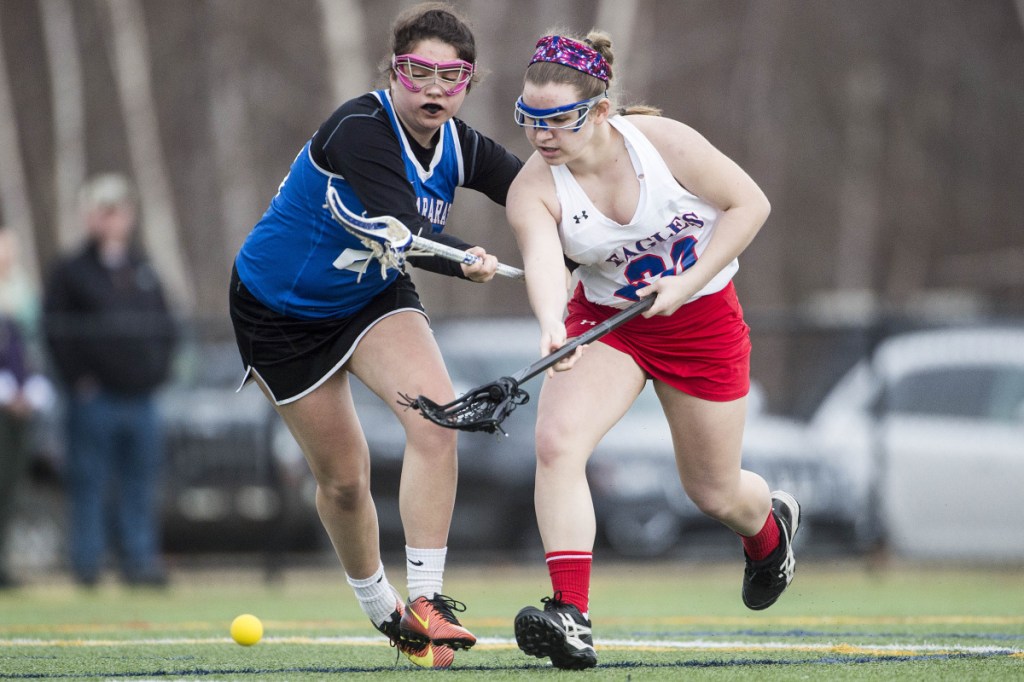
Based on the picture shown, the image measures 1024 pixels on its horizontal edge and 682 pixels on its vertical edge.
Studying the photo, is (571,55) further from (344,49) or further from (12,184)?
(12,184)

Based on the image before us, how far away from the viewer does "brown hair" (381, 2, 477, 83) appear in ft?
15.5

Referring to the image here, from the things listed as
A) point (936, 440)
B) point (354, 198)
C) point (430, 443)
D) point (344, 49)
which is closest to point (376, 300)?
point (354, 198)

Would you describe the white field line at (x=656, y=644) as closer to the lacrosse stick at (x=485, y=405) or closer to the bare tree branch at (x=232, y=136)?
the lacrosse stick at (x=485, y=405)

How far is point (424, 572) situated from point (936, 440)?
21.9ft

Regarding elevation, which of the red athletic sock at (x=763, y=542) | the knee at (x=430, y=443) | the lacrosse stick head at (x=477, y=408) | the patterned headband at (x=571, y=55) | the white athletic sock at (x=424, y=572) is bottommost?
the red athletic sock at (x=763, y=542)

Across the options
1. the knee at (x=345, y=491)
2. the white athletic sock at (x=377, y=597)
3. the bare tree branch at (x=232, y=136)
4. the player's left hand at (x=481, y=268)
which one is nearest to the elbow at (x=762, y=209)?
the player's left hand at (x=481, y=268)

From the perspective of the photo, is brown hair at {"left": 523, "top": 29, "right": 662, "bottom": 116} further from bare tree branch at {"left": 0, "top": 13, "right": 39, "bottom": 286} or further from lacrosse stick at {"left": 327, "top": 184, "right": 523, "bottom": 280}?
bare tree branch at {"left": 0, "top": 13, "right": 39, "bottom": 286}

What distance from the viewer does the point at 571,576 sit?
455 centimetres

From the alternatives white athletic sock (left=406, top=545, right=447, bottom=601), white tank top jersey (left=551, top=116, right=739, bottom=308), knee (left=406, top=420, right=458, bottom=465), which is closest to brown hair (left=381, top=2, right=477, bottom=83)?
white tank top jersey (left=551, top=116, right=739, bottom=308)

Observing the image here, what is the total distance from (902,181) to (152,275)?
58.5 ft

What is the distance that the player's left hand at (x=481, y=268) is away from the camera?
4.66 meters

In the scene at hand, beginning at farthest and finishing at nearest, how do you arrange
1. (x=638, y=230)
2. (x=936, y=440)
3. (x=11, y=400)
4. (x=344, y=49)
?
(x=344, y=49) → (x=936, y=440) → (x=11, y=400) → (x=638, y=230)

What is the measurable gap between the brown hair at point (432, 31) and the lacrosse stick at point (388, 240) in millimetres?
525

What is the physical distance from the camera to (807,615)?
7242mm
